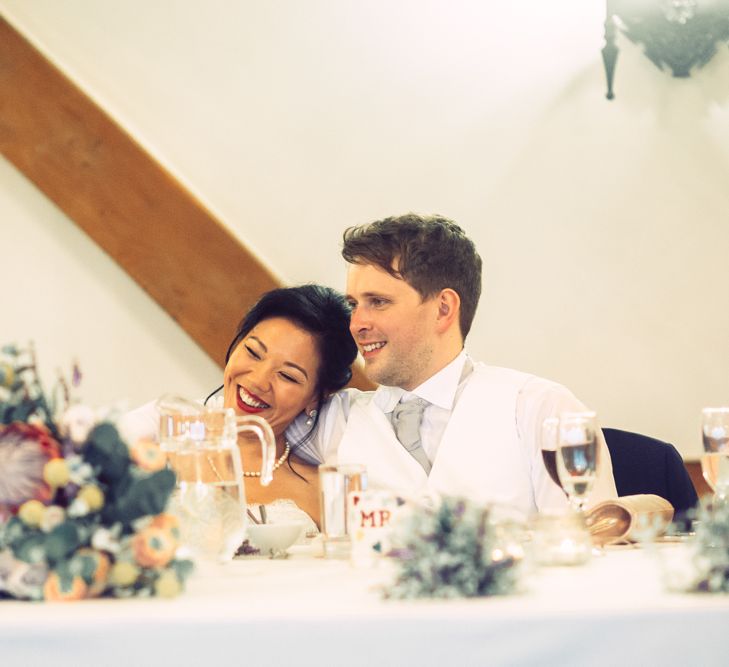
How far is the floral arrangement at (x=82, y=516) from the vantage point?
893 millimetres

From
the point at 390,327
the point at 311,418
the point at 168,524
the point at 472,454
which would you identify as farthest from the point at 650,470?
the point at 168,524

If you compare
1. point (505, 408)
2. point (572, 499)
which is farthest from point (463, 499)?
point (505, 408)

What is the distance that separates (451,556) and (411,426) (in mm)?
1357

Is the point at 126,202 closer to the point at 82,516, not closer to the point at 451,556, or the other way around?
the point at 82,516

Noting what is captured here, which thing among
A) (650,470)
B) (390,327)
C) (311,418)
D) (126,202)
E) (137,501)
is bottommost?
(650,470)

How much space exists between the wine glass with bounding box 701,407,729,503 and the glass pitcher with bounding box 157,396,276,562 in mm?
565

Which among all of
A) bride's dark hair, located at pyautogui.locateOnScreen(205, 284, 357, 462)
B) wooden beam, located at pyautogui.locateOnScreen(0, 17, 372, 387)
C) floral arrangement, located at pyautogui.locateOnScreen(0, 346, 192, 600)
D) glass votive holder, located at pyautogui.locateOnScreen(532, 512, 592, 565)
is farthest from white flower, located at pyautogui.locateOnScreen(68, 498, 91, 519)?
wooden beam, located at pyautogui.locateOnScreen(0, 17, 372, 387)

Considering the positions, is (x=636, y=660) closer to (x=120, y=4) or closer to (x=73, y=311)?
(x=73, y=311)

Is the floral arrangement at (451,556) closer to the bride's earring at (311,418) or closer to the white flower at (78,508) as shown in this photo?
the white flower at (78,508)

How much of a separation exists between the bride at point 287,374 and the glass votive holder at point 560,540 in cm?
110

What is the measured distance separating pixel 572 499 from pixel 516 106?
1.79 meters

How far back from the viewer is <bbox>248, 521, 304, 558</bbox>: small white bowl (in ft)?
4.66

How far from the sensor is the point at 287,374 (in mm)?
2344

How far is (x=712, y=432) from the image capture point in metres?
1.30
